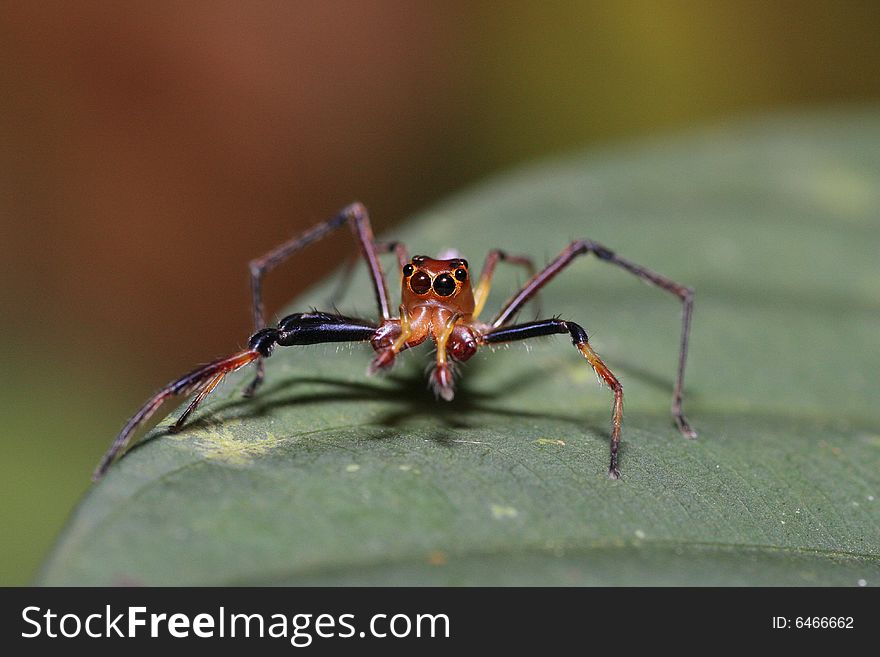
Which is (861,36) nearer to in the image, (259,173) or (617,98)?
(617,98)

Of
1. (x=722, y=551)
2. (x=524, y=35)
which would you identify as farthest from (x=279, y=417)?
(x=524, y=35)

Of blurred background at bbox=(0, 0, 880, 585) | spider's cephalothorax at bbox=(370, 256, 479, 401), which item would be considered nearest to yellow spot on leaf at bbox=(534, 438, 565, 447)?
spider's cephalothorax at bbox=(370, 256, 479, 401)

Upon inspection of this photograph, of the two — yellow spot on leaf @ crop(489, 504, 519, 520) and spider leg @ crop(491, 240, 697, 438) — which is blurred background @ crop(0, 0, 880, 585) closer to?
spider leg @ crop(491, 240, 697, 438)

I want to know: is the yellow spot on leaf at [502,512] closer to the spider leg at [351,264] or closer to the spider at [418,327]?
the spider at [418,327]

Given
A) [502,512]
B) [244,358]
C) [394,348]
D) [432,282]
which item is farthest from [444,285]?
[502,512]

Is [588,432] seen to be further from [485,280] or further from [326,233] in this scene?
[326,233]
